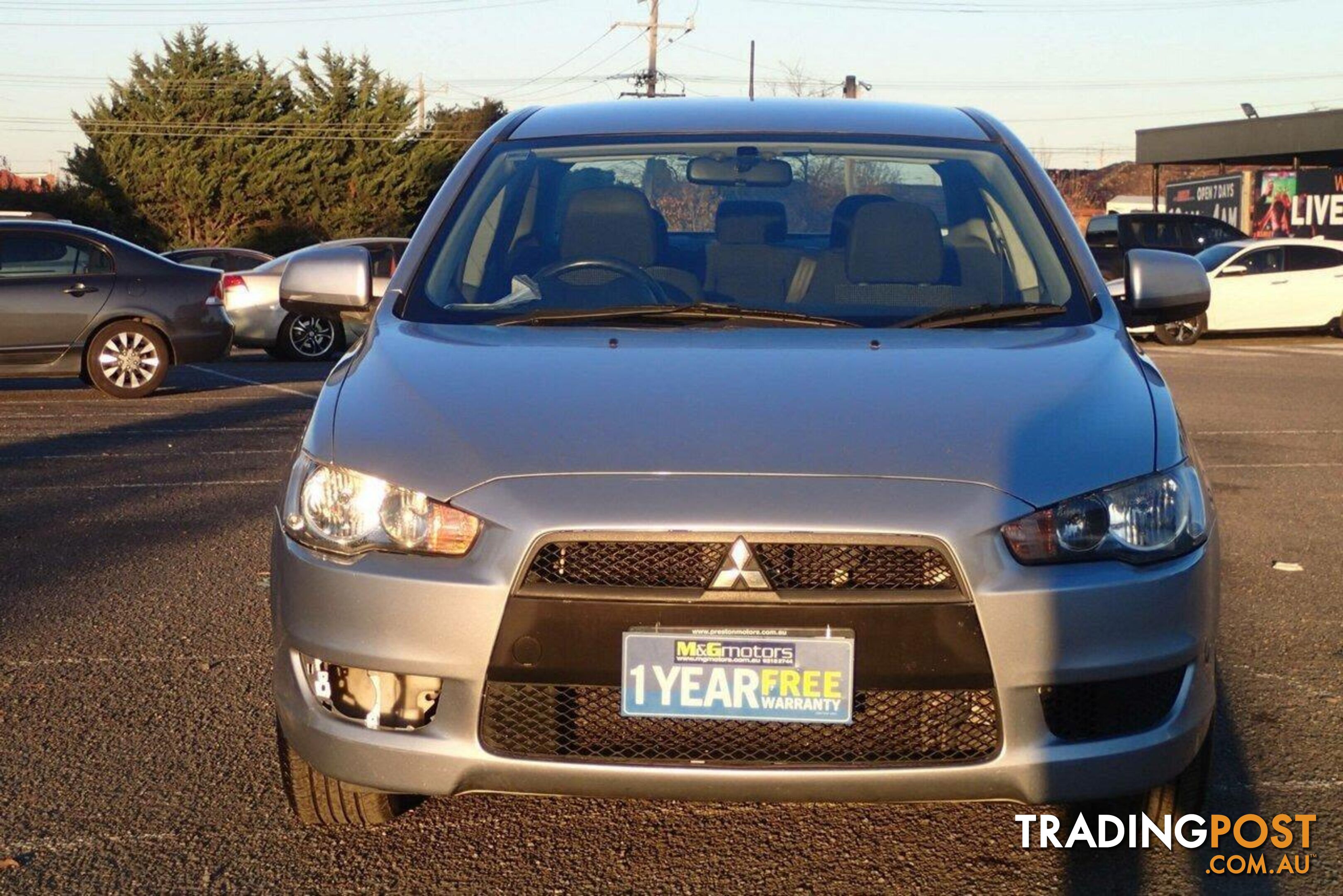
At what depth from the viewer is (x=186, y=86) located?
48.9 m

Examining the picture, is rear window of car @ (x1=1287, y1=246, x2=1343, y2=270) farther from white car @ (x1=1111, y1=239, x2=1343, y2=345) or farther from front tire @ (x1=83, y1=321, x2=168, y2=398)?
front tire @ (x1=83, y1=321, x2=168, y2=398)

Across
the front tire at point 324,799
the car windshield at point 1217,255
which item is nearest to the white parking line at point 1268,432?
the front tire at point 324,799

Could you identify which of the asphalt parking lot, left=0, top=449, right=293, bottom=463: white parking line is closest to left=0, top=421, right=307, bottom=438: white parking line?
left=0, top=449, right=293, bottom=463: white parking line

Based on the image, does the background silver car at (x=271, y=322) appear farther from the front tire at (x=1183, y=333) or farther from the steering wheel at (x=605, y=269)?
the steering wheel at (x=605, y=269)

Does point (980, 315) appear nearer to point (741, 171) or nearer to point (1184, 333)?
point (741, 171)

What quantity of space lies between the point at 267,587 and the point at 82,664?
113 cm

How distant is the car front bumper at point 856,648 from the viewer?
9.68 ft

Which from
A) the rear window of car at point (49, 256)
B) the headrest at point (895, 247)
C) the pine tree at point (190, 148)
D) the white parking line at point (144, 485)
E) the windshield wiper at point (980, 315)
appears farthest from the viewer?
the pine tree at point (190, 148)

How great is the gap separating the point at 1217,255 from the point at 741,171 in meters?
18.6

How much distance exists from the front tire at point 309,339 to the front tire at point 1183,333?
1017 centimetres

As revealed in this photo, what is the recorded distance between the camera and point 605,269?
14.2 feet

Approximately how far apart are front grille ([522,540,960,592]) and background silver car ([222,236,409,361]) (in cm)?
1482

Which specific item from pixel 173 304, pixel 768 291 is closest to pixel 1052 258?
pixel 768 291

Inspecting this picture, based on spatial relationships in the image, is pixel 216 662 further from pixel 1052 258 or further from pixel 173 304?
pixel 173 304
